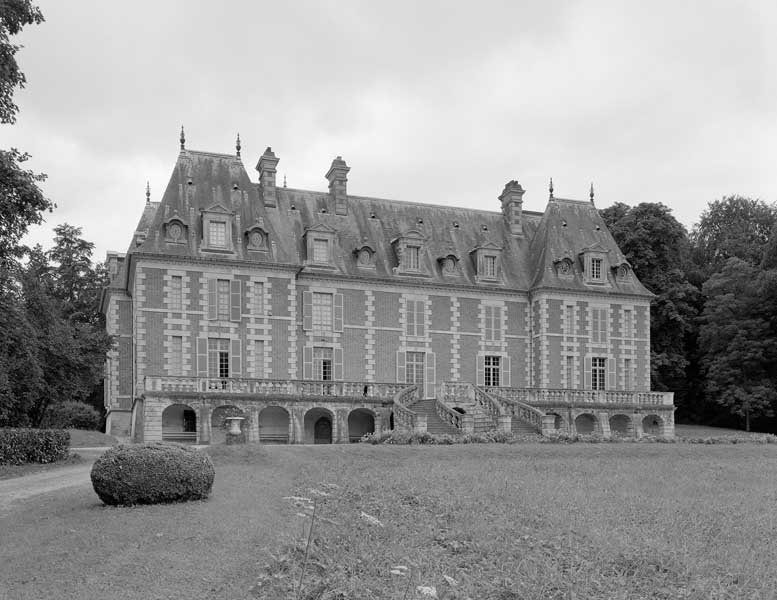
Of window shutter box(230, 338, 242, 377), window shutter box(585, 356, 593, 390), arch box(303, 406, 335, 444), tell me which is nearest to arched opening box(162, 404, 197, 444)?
window shutter box(230, 338, 242, 377)

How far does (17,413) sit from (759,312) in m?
36.8

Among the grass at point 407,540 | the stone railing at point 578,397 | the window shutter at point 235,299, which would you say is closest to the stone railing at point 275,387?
the window shutter at point 235,299

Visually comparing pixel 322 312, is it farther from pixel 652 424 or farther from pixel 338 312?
pixel 652 424

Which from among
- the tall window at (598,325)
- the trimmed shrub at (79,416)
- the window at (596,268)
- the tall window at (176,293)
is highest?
the window at (596,268)

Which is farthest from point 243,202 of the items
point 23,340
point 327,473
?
point 327,473

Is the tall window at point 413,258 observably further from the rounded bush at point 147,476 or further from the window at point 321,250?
the rounded bush at point 147,476

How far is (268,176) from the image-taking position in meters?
39.2

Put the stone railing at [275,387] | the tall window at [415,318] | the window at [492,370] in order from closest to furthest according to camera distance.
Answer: the stone railing at [275,387] → the tall window at [415,318] → the window at [492,370]

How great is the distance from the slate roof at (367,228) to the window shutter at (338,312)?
3.54 feet

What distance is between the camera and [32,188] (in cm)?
1680

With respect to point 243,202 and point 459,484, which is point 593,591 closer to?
point 459,484

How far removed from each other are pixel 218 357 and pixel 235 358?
0.67m

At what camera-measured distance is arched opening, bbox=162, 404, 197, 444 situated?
33906 mm

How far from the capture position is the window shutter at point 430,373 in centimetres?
3928
